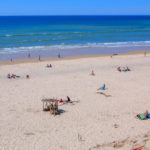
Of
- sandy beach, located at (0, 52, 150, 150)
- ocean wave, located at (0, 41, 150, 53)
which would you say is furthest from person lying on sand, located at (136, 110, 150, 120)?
ocean wave, located at (0, 41, 150, 53)

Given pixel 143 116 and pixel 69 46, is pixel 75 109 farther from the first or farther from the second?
pixel 69 46

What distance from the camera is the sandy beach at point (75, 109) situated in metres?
10.5

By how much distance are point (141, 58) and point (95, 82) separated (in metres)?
11.8

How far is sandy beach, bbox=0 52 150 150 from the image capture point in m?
10.5

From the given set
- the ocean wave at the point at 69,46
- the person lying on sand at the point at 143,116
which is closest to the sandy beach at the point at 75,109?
the person lying on sand at the point at 143,116

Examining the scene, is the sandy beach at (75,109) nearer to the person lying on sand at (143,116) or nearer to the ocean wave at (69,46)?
the person lying on sand at (143,116)

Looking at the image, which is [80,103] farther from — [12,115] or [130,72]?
[130,72]

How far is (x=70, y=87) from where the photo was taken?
59.0 ft

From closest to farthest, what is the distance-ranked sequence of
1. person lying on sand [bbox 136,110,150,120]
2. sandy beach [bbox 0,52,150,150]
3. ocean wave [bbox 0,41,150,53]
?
sandy beach [bbox 0,52,150,150] < person lying on sand [bbox 136,110,150,120] < ocean wave [bbox 0,41,150,53]

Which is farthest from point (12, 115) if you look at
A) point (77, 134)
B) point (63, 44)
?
point (63, 44)

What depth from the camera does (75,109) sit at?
14031 mm

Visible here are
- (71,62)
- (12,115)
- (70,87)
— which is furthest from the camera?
(71,62)

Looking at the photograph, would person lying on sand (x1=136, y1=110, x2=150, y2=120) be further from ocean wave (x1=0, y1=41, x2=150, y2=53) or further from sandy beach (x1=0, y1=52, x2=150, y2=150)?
ocean wave (x1=0, y1=41, x2=150, y2=53)

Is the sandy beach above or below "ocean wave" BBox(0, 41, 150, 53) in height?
below
